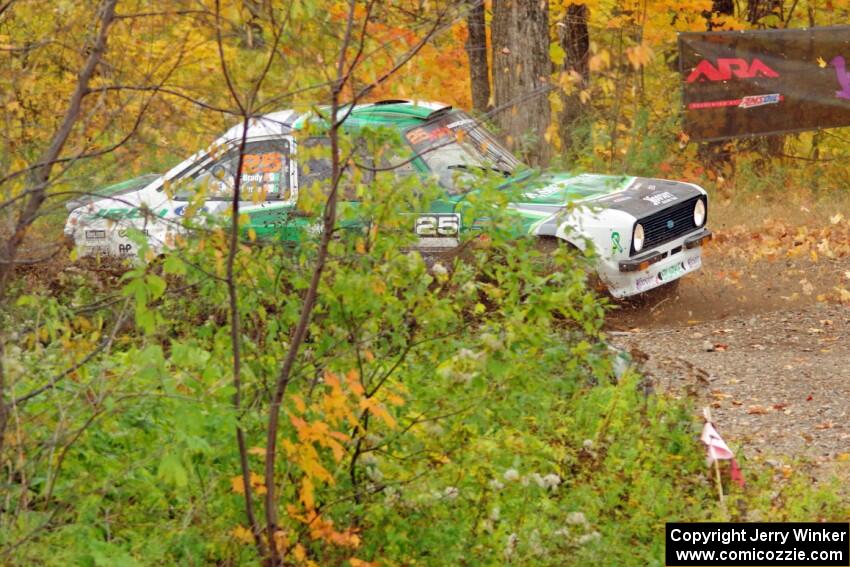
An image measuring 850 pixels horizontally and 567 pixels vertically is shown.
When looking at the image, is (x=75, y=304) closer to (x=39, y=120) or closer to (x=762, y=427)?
(x=39, y=120)

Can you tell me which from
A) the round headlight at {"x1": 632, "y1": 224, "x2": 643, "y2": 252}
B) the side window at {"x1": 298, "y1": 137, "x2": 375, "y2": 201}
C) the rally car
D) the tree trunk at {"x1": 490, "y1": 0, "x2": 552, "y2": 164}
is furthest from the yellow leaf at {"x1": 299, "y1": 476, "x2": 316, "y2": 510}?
the tree trunk at {"x1": 490, "y1": 0, "x2": 552, "y2": 164}

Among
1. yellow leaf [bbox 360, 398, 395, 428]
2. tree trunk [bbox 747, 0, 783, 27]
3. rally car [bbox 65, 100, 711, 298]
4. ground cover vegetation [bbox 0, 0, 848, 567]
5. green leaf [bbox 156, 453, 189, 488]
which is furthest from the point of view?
tree trunk [bbox 747, 0, 783, 27]

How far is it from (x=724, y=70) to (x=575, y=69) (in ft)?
5.75

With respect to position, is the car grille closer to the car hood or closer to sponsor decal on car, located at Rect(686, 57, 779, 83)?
the car hood

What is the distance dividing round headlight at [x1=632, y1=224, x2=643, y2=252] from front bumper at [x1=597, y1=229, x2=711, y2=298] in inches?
3.1

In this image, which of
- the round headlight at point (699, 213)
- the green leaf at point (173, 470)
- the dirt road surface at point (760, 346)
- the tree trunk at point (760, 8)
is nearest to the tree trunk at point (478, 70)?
the tree trunk at point (760, 8)

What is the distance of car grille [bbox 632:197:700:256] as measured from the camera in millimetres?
9781

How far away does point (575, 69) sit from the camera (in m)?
15.7

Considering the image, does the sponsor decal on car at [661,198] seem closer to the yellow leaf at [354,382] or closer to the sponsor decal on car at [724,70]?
the yellow leaf at [354,382]

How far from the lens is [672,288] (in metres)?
11.0

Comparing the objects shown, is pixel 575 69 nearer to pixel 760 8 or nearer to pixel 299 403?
pixel 760 8

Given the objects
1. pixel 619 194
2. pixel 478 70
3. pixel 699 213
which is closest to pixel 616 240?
pixel 619 194

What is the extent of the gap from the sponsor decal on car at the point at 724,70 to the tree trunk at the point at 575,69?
1.30m

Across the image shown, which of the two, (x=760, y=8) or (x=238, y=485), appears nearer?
(x=238, y=485)
